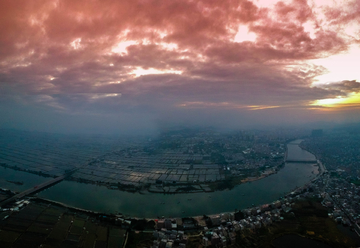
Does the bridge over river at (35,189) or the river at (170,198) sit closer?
the river at (170,198)

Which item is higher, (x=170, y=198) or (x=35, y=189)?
(x=35, y=189)

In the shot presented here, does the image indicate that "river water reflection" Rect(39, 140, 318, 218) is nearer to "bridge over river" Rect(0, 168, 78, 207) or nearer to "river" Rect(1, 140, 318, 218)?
"river" Rect(1, 140, 318, 218)

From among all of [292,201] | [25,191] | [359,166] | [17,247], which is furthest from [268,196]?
[25,191]

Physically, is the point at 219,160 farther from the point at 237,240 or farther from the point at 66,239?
the point at 66,239

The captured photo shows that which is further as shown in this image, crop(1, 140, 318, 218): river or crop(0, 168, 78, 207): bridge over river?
crop(0, 168, 78, 207): bridge over river

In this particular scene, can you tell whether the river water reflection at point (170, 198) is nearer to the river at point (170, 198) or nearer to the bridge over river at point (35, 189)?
the river at point (170, 198)

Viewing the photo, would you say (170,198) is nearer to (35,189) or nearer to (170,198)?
(170,198)

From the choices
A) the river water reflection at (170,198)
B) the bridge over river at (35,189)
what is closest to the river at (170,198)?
the river water reflection at (170,198)

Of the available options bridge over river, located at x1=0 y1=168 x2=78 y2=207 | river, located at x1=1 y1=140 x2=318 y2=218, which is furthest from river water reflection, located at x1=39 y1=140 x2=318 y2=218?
bridge over river, located at x1=0 y1=168 x2=78 y2=207

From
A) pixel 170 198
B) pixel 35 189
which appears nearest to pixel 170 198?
pixel 170 198
